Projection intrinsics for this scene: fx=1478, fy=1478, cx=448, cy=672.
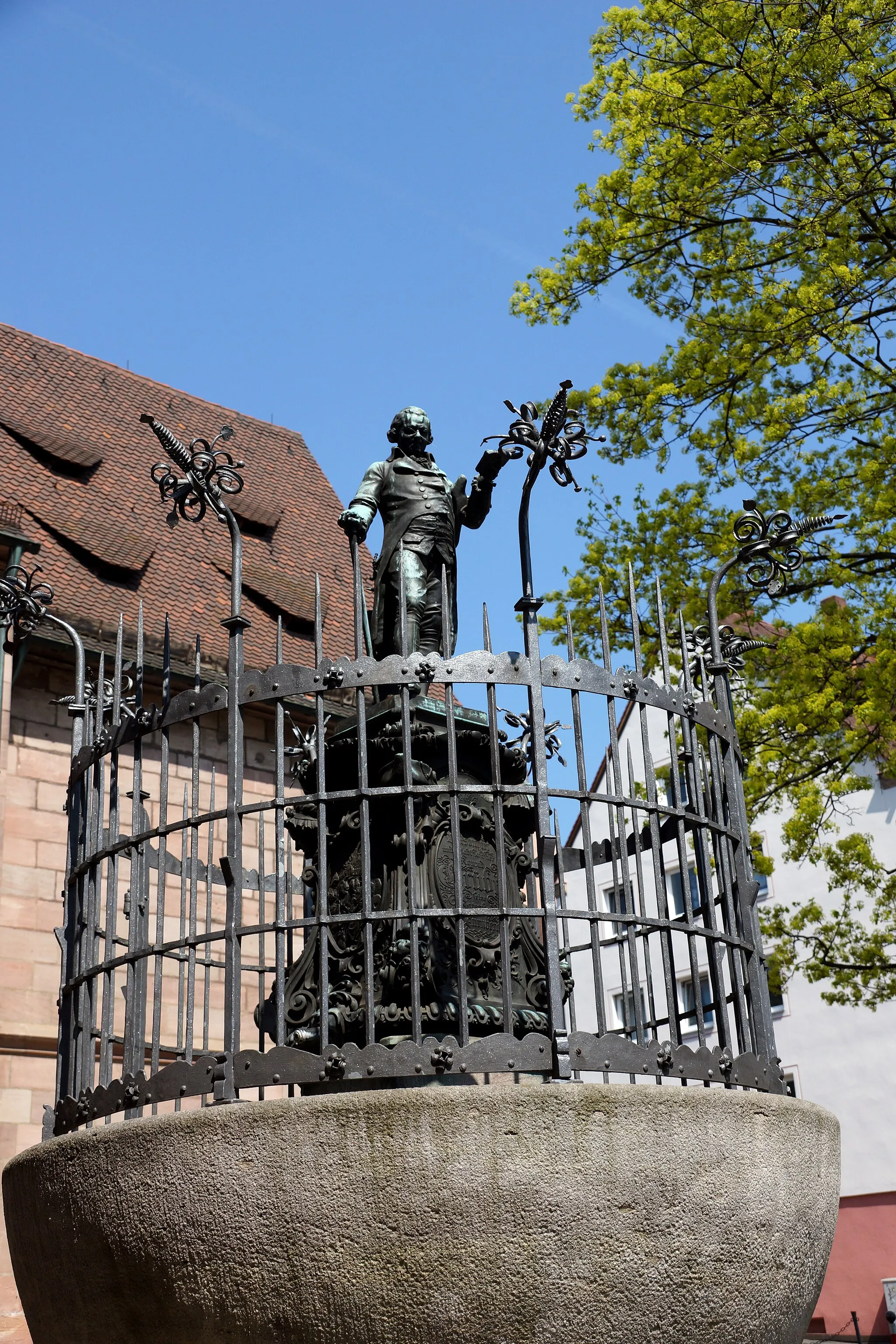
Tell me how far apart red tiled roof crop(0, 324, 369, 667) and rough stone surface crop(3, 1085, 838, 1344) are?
990cm

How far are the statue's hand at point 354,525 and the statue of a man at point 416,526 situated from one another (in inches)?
2.3

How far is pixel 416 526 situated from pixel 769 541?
5.22 feet

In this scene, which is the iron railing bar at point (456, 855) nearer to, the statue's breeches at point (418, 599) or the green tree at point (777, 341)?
the statue's breeches at point (418, 599)

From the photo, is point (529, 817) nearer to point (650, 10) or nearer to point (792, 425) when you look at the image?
point (792, 425)

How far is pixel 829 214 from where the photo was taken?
1125 centimetres

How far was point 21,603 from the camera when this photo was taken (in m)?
7.00

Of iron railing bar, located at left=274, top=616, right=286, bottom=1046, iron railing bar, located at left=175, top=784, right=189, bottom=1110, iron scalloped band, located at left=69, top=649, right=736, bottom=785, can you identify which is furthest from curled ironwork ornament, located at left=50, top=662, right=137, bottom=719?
iron railing bar, located at left=274, top=616, right=286, bottom=1046

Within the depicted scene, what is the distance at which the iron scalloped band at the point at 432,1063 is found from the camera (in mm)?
4594

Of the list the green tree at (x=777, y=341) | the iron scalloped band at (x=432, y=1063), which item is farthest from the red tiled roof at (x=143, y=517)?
the iron scalloped band at (x=432, y=1063)

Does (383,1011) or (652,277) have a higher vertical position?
(652,277)

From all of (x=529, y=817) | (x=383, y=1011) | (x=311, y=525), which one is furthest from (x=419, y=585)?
(x=311, y=525)

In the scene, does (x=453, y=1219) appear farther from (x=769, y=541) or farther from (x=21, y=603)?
(x=21, y=603)

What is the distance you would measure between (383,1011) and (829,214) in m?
7.96

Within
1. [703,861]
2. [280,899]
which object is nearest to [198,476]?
[280,899]
